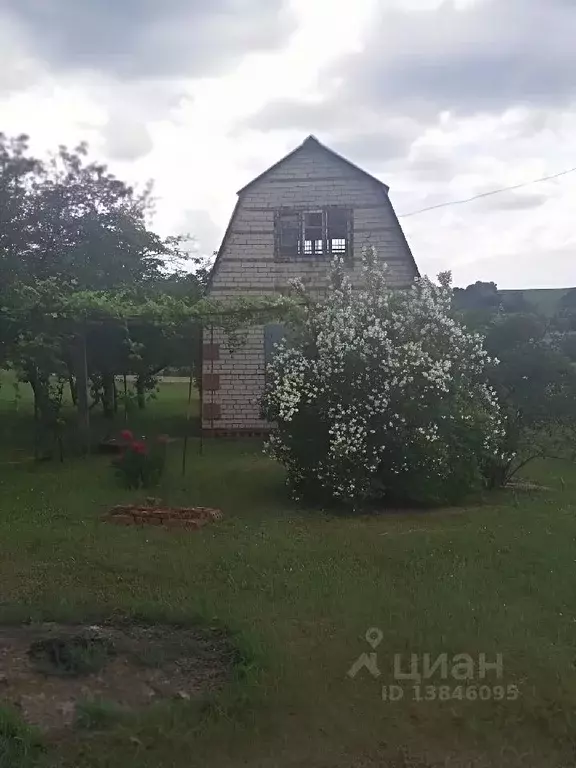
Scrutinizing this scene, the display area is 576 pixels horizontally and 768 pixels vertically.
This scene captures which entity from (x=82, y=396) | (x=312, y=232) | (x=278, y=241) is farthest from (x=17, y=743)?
(x=312, y=232)

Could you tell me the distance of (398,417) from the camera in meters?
9.01

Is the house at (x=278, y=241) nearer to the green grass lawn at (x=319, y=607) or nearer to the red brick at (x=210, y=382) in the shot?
the red brick at (x=210, y=382)

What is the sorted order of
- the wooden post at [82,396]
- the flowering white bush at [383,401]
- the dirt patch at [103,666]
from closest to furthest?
the dirt patch at [103,666] < the flowering white bush at [383,401] < the wooden post at [82,396]

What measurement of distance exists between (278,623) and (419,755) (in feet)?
5.56

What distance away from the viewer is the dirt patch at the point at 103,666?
408 centimetres

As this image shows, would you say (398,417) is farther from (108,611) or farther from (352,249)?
(352,249)

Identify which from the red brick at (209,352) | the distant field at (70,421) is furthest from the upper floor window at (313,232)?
the distant field at (70,421)

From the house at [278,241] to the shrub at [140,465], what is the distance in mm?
5834

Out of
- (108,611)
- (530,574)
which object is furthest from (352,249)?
(108,611)

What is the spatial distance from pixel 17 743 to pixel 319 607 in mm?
2407

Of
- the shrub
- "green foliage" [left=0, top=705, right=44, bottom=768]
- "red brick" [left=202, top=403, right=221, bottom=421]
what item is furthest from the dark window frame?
"green foliage" [left=0, top=705, right=44, bottom=768]

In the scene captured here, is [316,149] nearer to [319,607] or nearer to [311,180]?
[311,180]

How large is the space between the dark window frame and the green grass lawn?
703 centimetres

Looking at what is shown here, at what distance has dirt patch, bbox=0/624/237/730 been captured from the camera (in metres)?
4.08
